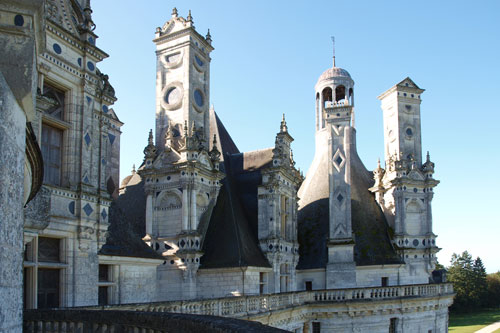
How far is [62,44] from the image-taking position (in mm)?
15961

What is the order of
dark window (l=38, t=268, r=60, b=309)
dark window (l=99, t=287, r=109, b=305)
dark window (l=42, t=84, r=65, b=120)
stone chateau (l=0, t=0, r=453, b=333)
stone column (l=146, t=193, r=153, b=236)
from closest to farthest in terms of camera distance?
1. stone chateau (l=0, t=0, r=453, b=333)
2. dark window (l=38, t=268, r=60, b=309)
3. dark window (l=42, t=84, r=65, b=120)
4. dark window (l=99, t=287, r=109, b=305)
5. stone column (l=146, t=193, r=153, b=236)

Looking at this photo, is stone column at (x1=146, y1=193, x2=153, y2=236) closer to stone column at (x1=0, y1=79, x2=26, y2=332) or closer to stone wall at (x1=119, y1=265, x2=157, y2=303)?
stone wall at (x1=119, y1=265, x2=157, y2=303)

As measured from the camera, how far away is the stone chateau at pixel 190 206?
8.28 metres

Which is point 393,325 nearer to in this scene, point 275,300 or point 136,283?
point 275,300

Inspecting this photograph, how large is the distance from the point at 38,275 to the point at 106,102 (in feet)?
20.3

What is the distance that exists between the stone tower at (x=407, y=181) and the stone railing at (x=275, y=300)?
2.76 meters

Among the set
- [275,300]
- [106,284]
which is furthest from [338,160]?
[106,284]

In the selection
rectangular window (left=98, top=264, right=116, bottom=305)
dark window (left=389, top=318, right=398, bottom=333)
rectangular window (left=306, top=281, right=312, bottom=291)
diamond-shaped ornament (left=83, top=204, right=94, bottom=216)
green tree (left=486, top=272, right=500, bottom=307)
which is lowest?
green tree (left=486, top=272, right=500, bottom=307)

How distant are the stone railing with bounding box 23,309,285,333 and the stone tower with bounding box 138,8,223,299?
52.1ft

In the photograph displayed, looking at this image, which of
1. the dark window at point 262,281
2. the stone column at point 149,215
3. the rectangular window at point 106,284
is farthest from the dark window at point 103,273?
the dark window at point 262,281

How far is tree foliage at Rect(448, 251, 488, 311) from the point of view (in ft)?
267

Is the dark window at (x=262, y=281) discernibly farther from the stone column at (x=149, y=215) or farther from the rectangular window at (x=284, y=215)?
the stone column at (x=149, y=215)

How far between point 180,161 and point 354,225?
1401 cm

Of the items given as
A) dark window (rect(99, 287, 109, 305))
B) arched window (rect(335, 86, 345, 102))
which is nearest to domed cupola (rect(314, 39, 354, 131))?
arched window (rect(335, 86, 345, 102))
